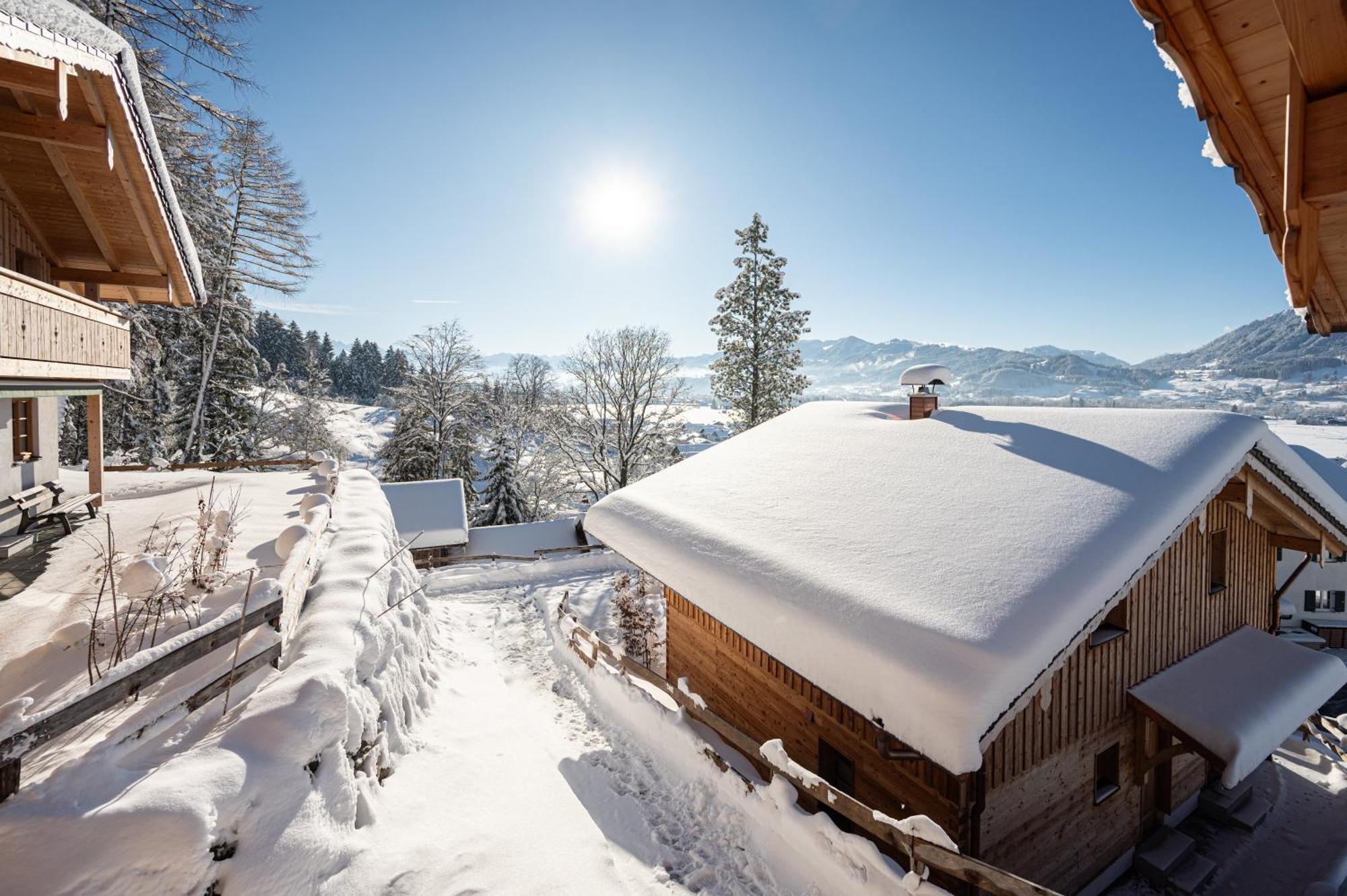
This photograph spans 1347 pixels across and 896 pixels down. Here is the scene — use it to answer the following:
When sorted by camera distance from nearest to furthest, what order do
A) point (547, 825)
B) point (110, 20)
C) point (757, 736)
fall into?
point (547, 825) < point (757, 736) < point (110, 20)

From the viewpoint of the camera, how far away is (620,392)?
2792cm

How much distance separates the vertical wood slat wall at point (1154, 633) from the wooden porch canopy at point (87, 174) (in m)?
11.3

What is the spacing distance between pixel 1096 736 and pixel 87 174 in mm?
15975

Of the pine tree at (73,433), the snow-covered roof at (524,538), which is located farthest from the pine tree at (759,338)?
the pine tree at (73,433)

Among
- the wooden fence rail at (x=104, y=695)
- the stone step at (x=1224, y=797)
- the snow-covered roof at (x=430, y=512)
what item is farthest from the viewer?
the snow-covered roof at (x=430, y=512)

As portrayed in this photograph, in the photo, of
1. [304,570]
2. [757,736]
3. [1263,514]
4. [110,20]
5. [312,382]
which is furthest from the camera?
[312,382]

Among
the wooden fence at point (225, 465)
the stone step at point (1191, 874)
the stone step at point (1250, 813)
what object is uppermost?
the wooden fence at point (225, 465)

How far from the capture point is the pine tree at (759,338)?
25688 mm

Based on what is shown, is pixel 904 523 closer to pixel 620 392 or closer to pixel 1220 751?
pixel 1220 751

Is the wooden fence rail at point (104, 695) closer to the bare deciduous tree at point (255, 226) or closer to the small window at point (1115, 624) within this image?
the small window at point (1115, 624)

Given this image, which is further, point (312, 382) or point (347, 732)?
point (312, 382)

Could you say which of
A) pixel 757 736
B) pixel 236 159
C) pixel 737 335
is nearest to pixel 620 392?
pixel 737 335

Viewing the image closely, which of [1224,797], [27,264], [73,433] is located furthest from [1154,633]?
[73,433]

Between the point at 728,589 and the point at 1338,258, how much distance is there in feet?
18.2
